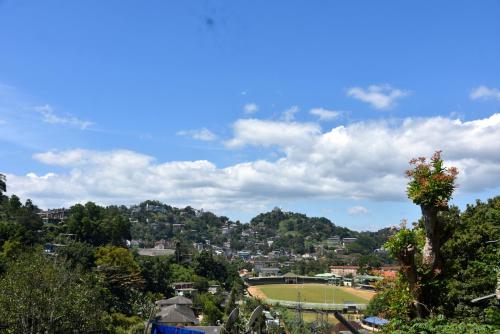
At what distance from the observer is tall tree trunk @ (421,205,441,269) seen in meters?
8.00

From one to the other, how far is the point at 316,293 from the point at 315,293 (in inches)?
8.0

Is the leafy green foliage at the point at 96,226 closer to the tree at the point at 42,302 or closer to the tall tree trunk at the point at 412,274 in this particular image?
the tree at the point at 42,302

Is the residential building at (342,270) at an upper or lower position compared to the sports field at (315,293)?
upper

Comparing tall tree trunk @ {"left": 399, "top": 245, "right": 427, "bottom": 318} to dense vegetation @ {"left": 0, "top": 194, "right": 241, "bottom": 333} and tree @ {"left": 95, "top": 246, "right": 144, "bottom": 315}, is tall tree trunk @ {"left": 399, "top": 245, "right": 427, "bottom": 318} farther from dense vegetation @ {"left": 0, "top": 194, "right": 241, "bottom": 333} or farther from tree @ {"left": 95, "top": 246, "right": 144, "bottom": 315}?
tree @ {"left": 95, "top": 246, "right": 144, "bottom": 315}

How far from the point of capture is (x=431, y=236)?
813cm

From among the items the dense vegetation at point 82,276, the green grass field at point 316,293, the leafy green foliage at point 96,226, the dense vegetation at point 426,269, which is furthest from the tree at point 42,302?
the green grass field at point 316,293

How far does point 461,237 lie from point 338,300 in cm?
8367

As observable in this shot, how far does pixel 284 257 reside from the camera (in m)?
182

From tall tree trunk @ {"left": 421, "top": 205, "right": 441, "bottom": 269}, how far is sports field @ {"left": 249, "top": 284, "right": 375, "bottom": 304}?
81.1 m

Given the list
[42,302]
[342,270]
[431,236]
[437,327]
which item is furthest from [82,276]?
[342,270]

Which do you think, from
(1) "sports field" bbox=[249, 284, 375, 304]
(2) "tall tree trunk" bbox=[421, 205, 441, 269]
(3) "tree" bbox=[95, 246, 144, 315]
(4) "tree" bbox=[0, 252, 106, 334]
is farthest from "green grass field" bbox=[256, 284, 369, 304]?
(2) "tall tree trunk" bbox=[421, 205, 441, 269]

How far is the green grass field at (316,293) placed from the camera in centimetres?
9269

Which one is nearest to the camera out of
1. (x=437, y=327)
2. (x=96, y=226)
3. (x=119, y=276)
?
(x=437, y=327)

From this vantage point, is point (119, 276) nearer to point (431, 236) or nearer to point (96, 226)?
point (96, 226)
